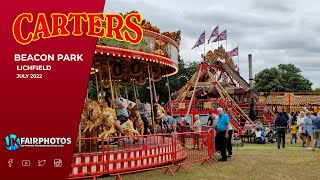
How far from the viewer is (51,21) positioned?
27.4ft

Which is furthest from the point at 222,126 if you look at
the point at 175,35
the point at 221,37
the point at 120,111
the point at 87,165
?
the point at 221,37

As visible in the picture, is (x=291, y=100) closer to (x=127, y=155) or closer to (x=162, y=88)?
(x=162, y=88)

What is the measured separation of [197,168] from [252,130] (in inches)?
407

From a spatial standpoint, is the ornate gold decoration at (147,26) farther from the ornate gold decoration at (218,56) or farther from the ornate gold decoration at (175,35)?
the ornate gold decoration at (218,56)

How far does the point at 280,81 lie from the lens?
77.9 meters

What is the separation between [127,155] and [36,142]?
11.2ft

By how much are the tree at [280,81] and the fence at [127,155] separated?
62.2 metres

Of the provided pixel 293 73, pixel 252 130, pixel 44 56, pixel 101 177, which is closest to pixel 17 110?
pixel 44 56

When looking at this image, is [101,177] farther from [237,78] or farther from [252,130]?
[237,78]

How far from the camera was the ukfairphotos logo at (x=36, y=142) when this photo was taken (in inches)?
306

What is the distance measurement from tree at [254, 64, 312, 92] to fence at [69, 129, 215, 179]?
62.2 metres

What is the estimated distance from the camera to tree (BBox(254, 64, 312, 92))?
74.2 m

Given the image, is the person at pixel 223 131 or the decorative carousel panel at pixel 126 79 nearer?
the person at pixel 223 131

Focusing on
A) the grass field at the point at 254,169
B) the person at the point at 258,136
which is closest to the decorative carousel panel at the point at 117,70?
the grass field at the point at 254,169
